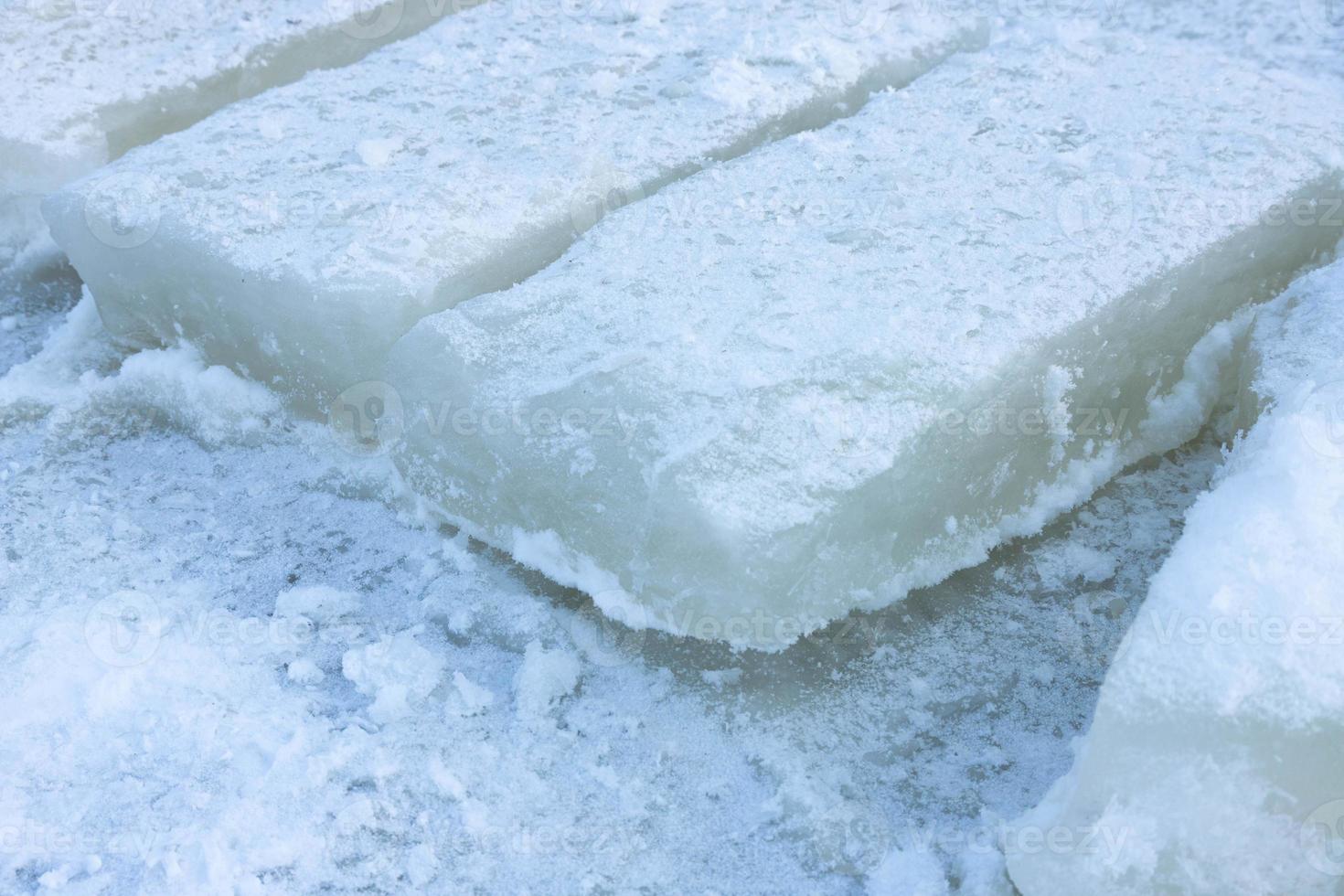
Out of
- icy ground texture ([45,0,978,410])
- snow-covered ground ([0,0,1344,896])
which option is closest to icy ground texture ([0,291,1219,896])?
snow-covered ground ([0,0,1344,896])

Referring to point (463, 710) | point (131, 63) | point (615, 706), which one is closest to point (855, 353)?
point (615, 706)

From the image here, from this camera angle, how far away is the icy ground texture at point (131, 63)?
1.99m

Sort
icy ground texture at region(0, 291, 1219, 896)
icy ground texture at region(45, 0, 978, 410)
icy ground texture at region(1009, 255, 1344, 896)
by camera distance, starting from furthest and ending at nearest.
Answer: icy ground texture at region(45, 0, 978, 410) < icy ground texture at region(0, 291, 1219, 896) < icy ground texture at region(1009, 255, 1344, 896)

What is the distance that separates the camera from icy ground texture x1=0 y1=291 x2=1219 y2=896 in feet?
3.74

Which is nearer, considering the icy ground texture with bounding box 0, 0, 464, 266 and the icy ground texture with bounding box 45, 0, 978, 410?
the icy ground texture with bounding box 45, 0, 978, 410

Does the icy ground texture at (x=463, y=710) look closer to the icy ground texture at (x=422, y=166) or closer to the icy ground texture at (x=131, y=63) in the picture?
the icy ground texture at (x=422, y=166)

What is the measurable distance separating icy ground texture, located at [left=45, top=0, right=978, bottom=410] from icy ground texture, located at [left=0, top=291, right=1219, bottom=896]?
24 centimetres

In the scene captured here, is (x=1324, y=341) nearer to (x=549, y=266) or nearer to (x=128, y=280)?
(x=549, y=266)

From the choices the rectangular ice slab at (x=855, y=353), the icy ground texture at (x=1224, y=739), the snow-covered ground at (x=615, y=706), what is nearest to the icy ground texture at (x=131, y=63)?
the snow-covered ground at (x=615, y=706)

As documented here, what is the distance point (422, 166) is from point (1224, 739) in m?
1.27

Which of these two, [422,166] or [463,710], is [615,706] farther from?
[422,166]

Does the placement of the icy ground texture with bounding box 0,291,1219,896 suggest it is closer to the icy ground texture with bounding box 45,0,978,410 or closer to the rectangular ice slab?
the rectangular ice slab

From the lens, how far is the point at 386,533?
1.51 metres

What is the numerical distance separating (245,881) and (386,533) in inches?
19.9
